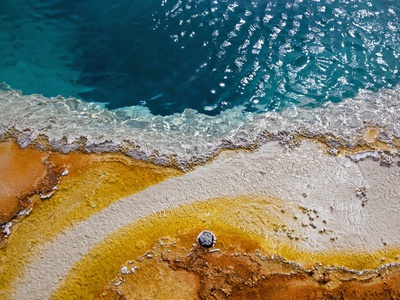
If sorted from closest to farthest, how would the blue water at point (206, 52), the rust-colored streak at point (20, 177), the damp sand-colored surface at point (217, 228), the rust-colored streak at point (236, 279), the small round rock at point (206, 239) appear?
the rust-colored streak at point (236, 279), the damp sand-colored surface at point (217, 228), the small round rock at point (206, 239), the rust-colored streak at point (20, 177), the blue water at point (206, 52)

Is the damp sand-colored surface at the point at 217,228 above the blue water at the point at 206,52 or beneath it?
beneath

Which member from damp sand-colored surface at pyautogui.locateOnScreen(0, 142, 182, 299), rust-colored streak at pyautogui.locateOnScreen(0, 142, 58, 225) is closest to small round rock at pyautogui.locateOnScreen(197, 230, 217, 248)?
damp sand-colored surface at pyautogui.locateOnScreen(0, 142, 182, 299)

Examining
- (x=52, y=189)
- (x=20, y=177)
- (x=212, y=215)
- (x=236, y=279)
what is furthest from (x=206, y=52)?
(x=236, y=279)

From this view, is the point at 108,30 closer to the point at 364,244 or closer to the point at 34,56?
the point at 34,56

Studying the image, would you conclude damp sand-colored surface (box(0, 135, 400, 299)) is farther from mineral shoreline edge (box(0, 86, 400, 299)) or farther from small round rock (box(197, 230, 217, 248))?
small round rock (box(197, 230, 217, 248))

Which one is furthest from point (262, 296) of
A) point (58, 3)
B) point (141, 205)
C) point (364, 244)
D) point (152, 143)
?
point (58, 3)

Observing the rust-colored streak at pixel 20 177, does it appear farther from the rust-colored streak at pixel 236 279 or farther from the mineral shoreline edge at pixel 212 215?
the rust-colored streak at pixel 236 279

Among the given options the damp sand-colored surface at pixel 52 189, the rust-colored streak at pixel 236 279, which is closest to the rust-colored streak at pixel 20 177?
the damp sand-colored surface at pixel 52 189
